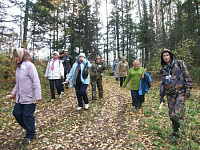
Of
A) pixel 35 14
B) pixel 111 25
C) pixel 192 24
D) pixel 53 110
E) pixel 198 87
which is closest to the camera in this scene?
pixel 53 110

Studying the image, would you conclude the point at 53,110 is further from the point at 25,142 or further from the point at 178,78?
the point at 178,78

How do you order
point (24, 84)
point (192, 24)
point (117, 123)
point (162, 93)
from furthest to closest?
point (192, 24)
point (117, 123)
point (162, 93)
point (24, 84)

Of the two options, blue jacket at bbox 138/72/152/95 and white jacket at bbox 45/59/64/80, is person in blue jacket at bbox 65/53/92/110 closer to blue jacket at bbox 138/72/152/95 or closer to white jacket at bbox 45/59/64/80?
white jacket at bbox 45/59/64/80

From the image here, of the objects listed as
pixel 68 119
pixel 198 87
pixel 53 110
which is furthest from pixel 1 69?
pixel 198 87

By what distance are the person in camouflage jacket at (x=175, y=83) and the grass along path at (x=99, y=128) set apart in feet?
0.90

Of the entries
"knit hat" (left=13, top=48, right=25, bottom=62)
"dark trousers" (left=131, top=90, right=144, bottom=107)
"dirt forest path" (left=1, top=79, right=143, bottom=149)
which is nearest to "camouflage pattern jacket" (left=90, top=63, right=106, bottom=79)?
"dirt forest path" (left=1, top=79, right=143, bottom=149)

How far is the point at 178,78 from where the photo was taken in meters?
3.54

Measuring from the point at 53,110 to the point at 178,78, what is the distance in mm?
4725

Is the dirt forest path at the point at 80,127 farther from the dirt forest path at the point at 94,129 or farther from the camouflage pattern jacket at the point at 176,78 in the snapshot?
the camouflage pattern jacket at the point at 176,78

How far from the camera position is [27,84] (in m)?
3.54

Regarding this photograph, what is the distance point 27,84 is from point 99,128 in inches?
94.8

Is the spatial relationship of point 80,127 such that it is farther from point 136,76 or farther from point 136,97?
point 136,76

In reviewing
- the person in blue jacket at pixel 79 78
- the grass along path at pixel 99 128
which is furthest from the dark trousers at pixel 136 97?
the person in blue jacket at pixel 79 78

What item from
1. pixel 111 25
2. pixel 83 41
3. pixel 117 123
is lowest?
pixel 117 123
